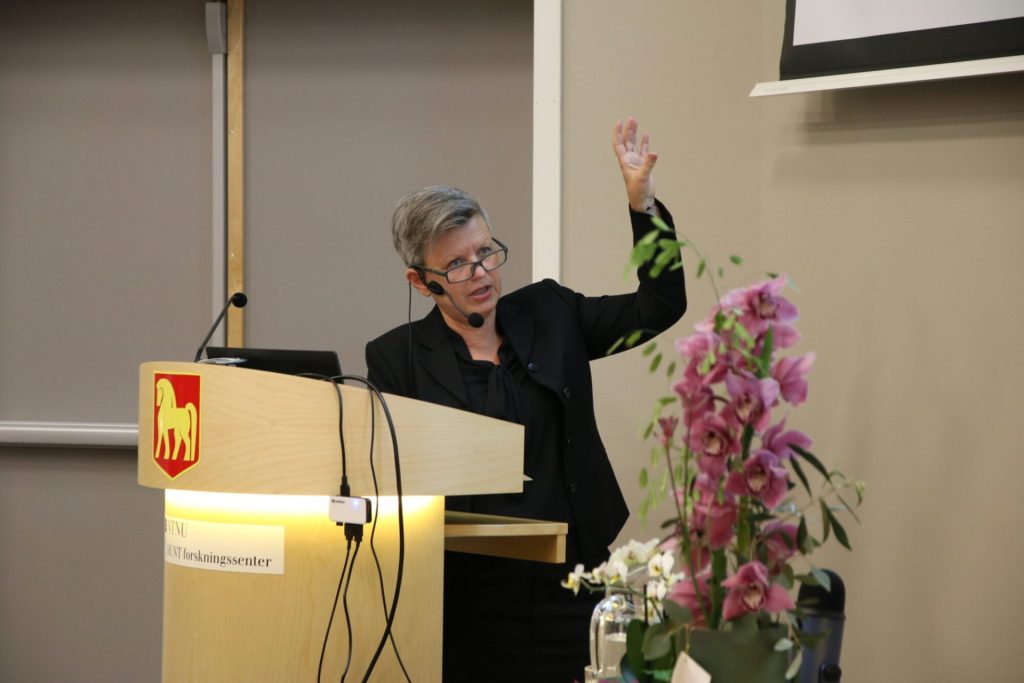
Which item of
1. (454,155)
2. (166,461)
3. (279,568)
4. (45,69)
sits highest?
(45,69)

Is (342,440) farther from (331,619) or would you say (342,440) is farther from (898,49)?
(898,49)

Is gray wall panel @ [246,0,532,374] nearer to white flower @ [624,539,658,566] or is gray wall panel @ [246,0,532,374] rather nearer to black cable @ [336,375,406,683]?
black cable @ [336,375,406,683]

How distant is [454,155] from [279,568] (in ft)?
7.55

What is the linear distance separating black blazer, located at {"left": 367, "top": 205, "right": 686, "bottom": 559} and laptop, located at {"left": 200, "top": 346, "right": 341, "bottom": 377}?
0.49 m

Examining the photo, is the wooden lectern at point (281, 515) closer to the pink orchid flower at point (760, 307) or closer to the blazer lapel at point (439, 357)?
the blazer lapel at point (439, 357)

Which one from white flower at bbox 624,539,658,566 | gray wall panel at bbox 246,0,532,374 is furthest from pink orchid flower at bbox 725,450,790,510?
gray wall panel at bbox 246,0,532,374

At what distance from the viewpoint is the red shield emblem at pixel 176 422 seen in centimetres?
170

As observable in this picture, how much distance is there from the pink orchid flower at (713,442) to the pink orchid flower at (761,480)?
0.02 metres

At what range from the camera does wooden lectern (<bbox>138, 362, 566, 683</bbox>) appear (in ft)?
5.51

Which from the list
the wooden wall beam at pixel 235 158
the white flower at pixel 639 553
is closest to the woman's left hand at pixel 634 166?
the white flower at pixel 639 553

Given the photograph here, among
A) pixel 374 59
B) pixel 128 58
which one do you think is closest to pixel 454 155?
pixel 374 59

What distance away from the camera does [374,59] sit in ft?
12.5

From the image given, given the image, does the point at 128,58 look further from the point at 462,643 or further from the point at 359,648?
the point at 359,648

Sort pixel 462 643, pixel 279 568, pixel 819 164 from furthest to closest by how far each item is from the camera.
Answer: pixel 819 164
pixel 462 643
pixel 279 568
